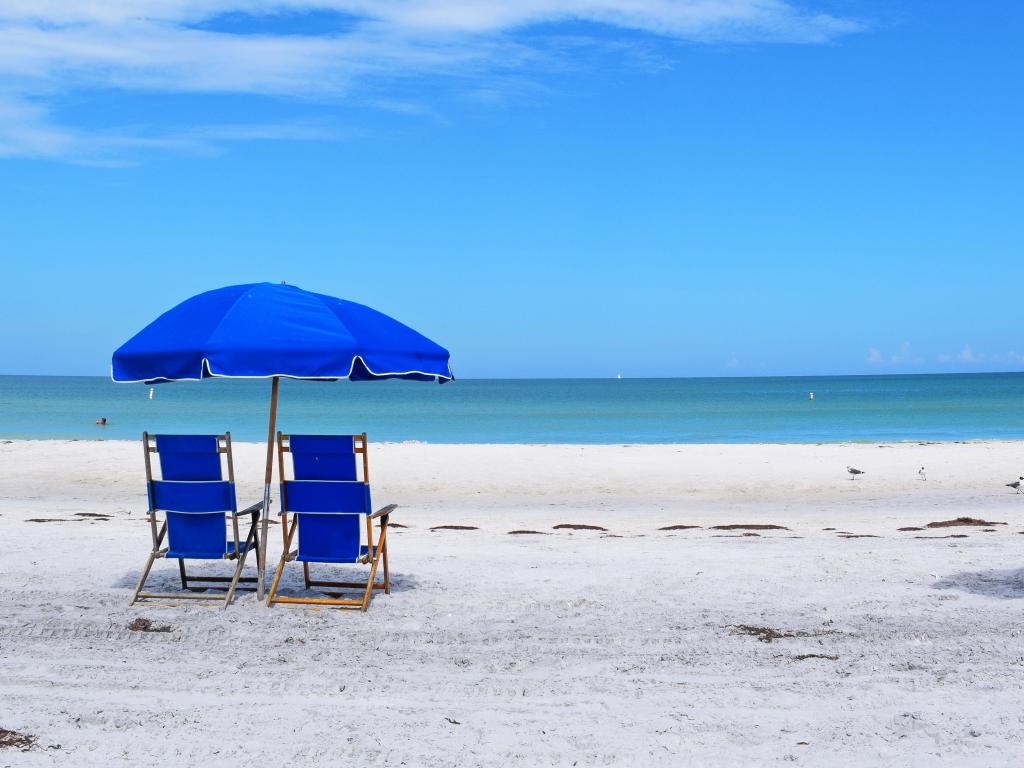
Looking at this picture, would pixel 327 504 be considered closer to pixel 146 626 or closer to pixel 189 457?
pixel 189 457

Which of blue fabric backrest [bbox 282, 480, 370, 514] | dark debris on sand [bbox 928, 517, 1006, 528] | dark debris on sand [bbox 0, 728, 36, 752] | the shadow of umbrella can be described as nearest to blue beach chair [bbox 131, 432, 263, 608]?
blue fabric backrest [bbox 282, 480, 370, 514]

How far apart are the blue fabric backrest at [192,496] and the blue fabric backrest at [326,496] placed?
395 millimetres

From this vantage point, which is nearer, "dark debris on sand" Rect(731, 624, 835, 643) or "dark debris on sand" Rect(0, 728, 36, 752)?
"dark debris on sand" Rect(0, 728, 36, 752)

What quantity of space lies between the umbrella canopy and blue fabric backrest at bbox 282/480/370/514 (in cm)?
77

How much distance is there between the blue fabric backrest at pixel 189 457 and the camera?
6496mm

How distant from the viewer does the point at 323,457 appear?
6531 millimetres

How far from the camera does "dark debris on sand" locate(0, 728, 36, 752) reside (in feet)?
12.9

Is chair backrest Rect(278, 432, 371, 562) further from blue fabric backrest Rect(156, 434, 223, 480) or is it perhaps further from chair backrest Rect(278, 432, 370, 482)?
blue fabric backrest Rect(156, 434, 223, 480)

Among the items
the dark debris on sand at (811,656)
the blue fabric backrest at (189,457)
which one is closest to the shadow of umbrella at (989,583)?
the dark debris on sand at (811,656)

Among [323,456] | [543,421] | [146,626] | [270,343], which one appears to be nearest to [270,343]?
[270,343]

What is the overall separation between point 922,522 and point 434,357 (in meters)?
8.32

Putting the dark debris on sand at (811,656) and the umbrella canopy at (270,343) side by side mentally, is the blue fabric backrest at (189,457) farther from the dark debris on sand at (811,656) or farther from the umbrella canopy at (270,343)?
the dark debris on sand at (811,656)

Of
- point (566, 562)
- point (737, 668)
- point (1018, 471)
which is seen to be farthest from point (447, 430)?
point (737, 668)

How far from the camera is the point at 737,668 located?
16.9 ft
